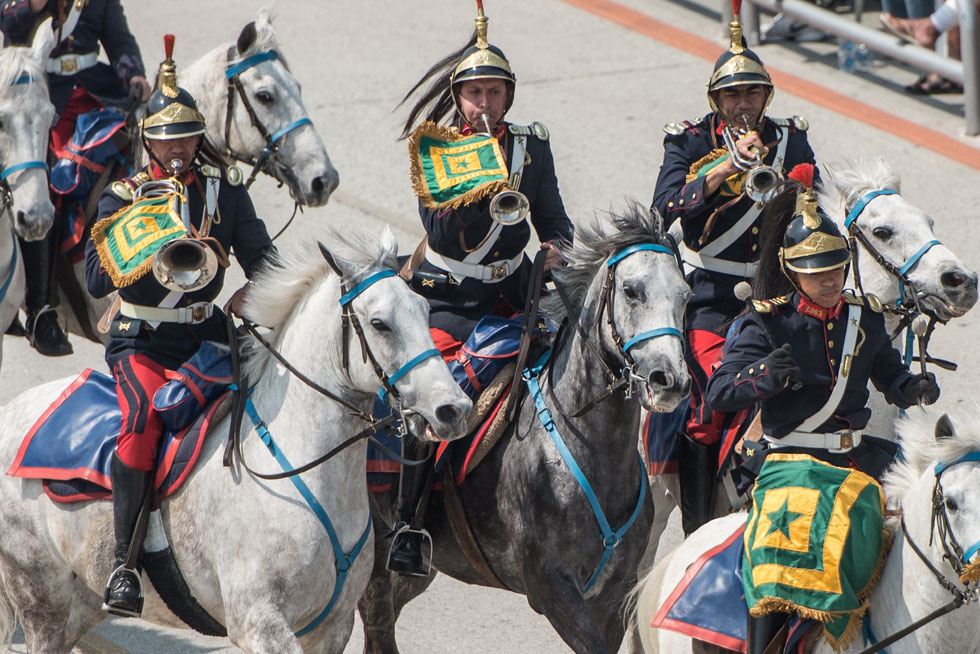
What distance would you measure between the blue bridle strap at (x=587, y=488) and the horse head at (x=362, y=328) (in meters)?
0.93

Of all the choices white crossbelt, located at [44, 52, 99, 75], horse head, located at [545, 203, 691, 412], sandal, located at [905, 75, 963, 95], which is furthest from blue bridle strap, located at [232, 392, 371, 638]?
sandal, located at [905, 75, 963, 95]

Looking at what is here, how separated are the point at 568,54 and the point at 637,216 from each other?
338 inches

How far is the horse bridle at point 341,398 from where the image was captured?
5.88 m

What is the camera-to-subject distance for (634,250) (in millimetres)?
6434

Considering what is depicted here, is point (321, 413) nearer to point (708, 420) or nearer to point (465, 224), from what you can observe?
point (465, 224)

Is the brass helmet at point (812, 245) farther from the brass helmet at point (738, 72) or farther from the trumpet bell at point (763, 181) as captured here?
the brass helmet at point (738, 72)

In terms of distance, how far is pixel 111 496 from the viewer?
6453 millimetres

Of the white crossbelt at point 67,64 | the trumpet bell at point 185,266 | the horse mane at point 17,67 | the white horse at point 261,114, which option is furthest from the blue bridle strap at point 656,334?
the white crossbelt at point 67,64

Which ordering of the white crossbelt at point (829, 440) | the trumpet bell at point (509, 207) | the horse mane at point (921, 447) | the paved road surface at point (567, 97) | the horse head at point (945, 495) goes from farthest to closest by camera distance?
the paved road surface at point (567, 97), the trumpet bell at point (509, 207), the white crossbelt at point (829, 440), the horse mane at point (921, 447), the horse head at point (945, 495)

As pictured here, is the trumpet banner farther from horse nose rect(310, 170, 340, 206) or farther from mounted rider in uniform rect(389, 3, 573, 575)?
horse nose rect(310, 170, 340, 206)

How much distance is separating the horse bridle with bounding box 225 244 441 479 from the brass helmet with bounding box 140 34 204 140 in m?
0.87

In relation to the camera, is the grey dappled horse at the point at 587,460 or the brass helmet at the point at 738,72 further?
the brass helmet at the point at 738,72

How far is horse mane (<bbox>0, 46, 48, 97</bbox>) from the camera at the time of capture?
8.05 metres

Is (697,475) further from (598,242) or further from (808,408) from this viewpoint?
(598,242)
